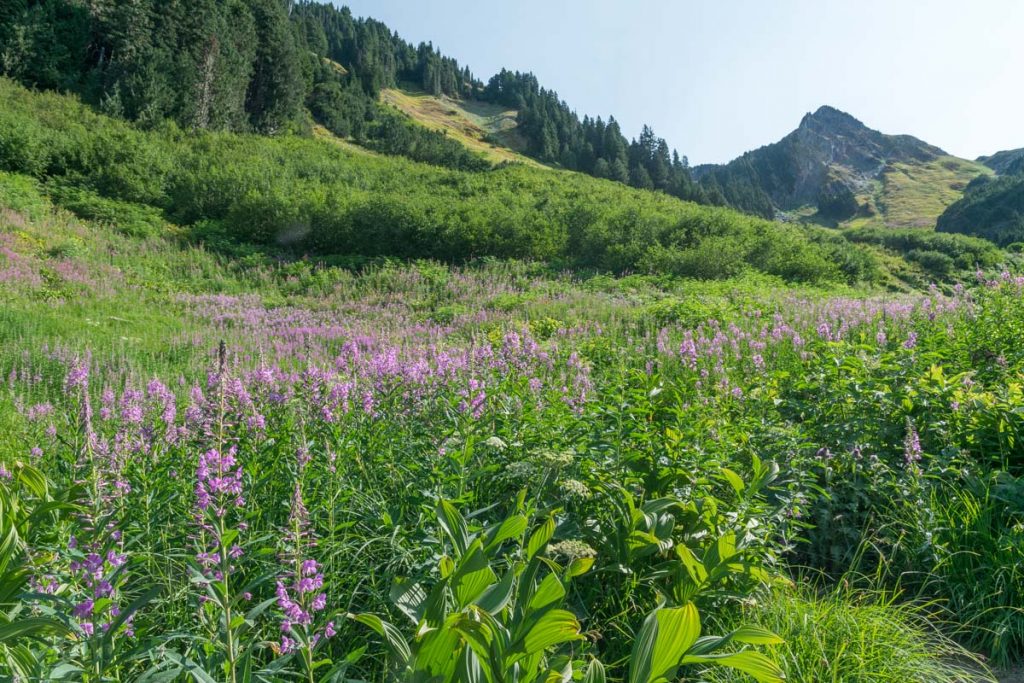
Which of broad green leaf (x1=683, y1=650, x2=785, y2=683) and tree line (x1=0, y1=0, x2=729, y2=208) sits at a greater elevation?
tree line (x1=0, y1=0, x2=729, y2=208)

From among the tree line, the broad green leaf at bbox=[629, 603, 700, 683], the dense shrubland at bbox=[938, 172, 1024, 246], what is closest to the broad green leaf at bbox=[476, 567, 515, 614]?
the broad green leaf at bbox=[629, 603, 700, 683]

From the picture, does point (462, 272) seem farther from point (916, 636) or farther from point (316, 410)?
point (916, 636)

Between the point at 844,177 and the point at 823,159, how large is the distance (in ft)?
70.7

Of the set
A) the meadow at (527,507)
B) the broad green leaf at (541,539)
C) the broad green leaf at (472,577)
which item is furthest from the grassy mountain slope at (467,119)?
the broad green leaf at (472,577)

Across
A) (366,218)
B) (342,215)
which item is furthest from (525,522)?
(342,215)

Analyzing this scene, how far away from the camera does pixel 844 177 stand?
4668 inches

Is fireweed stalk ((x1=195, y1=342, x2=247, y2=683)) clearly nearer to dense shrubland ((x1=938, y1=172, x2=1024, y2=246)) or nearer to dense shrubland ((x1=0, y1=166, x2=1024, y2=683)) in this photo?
dense shrubland ((x1=0, y1=166, x2=1024, y2=683))

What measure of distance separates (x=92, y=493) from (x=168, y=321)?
10718mm

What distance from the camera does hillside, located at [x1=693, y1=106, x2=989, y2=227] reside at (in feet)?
273

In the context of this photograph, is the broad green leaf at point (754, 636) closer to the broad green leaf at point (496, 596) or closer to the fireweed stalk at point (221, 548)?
the broad green leaf at point (496, 596)

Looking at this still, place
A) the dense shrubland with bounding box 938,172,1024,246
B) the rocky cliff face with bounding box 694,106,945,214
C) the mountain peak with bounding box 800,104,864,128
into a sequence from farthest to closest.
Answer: the mountain peak with bounding box 800,104,864,128 → the rocky cliff face with bounding box 694,106,945,214 → the dense shrubland with bounding box 938,172,1024,246

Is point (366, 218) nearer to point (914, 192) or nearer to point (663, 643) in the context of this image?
point (663, 643)

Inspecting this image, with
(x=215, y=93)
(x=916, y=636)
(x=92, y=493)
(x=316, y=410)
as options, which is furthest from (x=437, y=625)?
(x=215, y=93)

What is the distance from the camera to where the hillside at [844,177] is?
83188 mm
